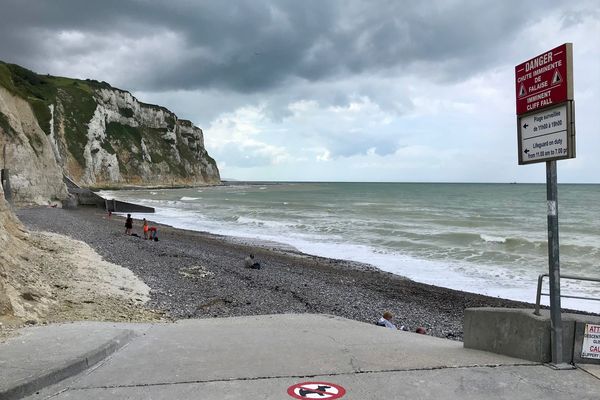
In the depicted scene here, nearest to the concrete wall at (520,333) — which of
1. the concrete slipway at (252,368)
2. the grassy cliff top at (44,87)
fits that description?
the concrete slipway at (252,368)

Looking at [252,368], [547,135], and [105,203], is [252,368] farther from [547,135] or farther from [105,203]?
[105,203]

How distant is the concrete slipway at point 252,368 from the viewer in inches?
168

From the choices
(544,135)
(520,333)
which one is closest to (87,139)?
(520,333)

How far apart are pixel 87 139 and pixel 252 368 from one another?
104 m

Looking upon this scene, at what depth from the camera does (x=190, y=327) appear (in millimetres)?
7355

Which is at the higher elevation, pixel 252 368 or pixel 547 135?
pixel 547 135

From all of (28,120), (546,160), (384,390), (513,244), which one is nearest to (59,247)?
(384,390)

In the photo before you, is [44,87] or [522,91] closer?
[522,91]

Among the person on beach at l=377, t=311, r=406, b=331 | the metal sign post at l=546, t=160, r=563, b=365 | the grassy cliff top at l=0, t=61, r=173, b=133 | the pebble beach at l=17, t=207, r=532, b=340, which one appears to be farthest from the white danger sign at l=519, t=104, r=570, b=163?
the grassy cliff top at l=0, t=61, r=173, b=133

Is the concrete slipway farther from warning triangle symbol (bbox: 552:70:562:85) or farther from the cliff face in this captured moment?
the cliff face

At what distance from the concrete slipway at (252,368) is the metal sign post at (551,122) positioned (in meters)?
0.67

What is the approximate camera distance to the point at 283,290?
45.8 feet

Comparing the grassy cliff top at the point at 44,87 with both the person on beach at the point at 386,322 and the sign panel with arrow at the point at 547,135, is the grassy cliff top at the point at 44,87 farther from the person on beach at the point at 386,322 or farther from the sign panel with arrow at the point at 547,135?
the sign panel with arrow at the point at 547,135

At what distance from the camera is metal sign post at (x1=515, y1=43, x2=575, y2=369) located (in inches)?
173
